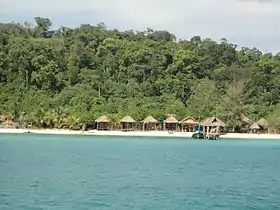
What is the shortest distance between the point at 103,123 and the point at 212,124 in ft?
44.7

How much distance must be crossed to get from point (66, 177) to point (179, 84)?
203ft

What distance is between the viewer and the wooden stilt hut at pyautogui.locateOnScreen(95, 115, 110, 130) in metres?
71.8

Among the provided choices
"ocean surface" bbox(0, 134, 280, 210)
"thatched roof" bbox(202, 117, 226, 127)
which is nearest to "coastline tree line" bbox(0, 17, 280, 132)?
"thatched roof" bbox(202, 117, 226, 127)

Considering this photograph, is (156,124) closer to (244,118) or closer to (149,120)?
(149,120)

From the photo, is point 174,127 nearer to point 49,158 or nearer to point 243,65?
point 243,65

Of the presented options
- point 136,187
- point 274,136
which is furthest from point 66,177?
point 274,136

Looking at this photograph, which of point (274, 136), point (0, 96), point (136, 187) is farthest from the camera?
point (0, 96)

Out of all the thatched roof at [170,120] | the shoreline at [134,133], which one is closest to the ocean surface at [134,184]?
the shoreline at [134,133]

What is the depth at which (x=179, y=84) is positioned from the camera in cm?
8525

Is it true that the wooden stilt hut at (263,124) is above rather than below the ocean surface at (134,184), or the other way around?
above

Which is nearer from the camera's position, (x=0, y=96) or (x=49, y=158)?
(x=49, y=158)

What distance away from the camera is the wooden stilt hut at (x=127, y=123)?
236 feet

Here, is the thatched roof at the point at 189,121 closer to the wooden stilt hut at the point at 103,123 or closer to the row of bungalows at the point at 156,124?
the row of bungalows at the point at 156,124

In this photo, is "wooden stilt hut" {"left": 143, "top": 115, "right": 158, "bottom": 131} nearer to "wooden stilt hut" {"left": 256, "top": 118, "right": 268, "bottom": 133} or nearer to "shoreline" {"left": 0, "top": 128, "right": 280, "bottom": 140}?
"shoreline" {"left": 0, "top": 128, "right": 280, "bottom": 140}
